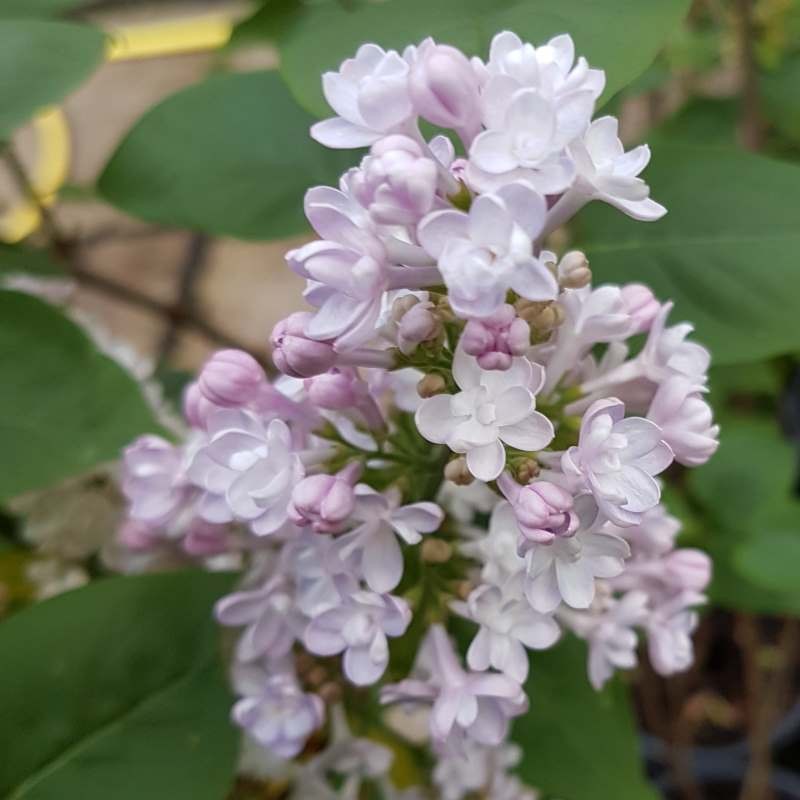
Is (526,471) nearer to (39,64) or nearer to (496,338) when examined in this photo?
(496,338)

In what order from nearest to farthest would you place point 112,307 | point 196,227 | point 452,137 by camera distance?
point 452,137 → point 196,227 → point 112,307

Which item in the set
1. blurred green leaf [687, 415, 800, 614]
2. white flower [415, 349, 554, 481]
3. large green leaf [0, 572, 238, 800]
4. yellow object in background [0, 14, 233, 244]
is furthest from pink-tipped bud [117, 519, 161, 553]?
yellow object in background [0, 14, 233, 244]

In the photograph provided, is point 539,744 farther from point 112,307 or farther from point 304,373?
point 112,307

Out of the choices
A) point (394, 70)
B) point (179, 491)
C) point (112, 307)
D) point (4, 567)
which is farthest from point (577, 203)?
point (112, 307)

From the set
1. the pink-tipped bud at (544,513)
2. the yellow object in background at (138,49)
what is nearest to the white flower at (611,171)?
the pink-tipped bud at (544,513)

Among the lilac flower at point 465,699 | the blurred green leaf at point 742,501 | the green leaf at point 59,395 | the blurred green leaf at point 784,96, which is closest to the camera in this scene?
the lilac flower at point 465,699

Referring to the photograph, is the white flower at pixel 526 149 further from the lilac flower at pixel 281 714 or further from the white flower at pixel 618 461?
the lilac flower at pixel 281 714

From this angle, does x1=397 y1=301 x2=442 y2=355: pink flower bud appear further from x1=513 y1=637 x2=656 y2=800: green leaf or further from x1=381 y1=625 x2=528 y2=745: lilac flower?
x1=513 y1=637 x2=656 y2=800: green leaf
